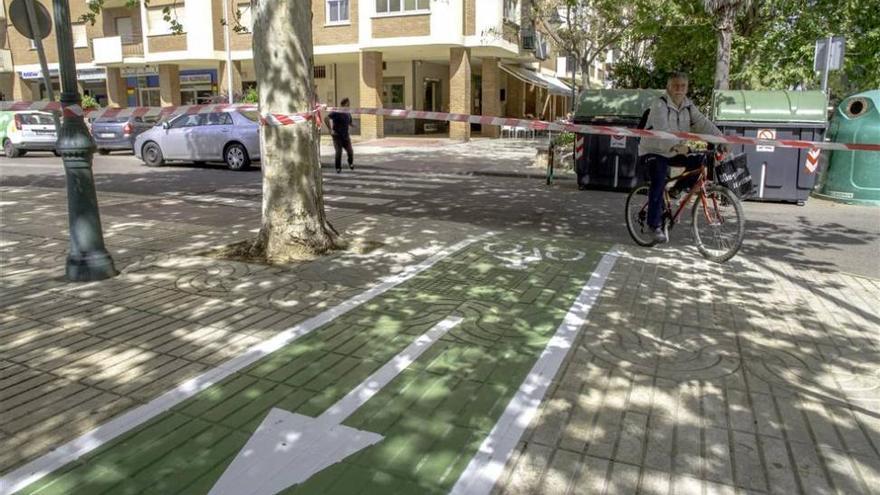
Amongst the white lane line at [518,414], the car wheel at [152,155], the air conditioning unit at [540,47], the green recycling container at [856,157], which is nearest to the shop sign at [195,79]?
the air conditioning unit at [540,47]

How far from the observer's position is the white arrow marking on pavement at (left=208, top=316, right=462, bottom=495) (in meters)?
2.83

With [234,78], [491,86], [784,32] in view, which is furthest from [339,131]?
[234,78]

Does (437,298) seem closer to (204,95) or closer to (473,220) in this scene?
(473,220)

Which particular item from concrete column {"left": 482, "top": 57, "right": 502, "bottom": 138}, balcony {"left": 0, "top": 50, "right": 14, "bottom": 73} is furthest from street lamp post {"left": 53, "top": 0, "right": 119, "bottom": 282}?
balcony {"left": 0, "top": 50, "right": 14, "bottom": 73}

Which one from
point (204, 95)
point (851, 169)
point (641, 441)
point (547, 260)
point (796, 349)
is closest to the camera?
point (641, 441)

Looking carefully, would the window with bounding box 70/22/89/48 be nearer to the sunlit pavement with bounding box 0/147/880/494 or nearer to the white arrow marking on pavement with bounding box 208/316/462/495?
the sunlit pavement with bounding box 0/147/880/494

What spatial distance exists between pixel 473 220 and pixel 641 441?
628 centimetres

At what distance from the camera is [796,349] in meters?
4.39

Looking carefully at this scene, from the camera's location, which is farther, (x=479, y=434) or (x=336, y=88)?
(x=336, y=88)

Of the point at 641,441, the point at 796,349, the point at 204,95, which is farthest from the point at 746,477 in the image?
the point at 204,95

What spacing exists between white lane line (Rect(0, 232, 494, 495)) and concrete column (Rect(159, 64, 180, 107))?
33560 mm

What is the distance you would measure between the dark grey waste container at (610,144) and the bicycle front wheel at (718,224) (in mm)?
5390

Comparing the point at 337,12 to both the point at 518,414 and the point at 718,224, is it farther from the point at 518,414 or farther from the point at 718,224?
the point at 518,414

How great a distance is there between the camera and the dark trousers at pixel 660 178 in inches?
271
